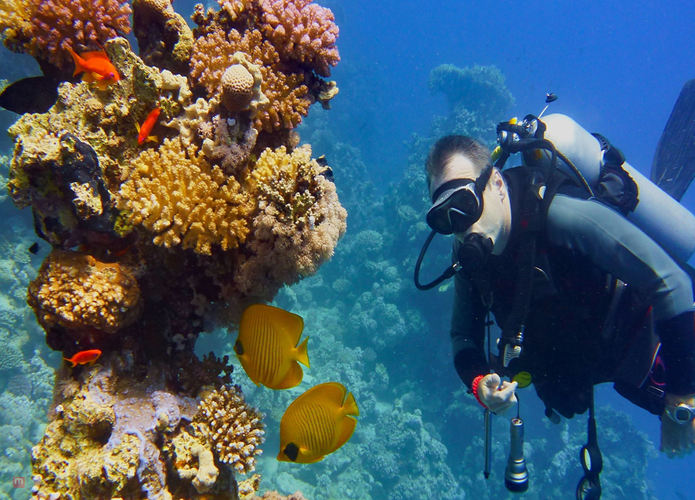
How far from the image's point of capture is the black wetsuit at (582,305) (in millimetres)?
2824

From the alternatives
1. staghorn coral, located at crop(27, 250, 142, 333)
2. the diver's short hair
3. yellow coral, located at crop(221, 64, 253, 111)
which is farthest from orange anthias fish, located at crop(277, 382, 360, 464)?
the diver's short hair

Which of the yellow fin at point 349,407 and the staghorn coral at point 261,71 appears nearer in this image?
the yellow fin at point 349,407

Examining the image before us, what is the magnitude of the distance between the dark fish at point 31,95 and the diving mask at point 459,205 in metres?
3.42

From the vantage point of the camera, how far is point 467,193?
2846 mm

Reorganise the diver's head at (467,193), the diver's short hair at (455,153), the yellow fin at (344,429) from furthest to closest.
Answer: the diver's short hair at (455,153), the diver's head at (467,193), the yellow fin at (344,429)

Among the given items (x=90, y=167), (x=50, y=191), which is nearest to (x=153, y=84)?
(x=90, y=167)

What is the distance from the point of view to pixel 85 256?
204cm

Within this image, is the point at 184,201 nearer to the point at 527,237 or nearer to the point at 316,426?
the point at 316,426

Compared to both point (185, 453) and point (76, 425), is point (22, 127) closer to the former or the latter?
point (76, 425)

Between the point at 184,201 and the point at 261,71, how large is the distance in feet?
3.74

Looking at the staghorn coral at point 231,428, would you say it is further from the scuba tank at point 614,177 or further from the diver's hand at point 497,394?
the scuba tank at point 614,177

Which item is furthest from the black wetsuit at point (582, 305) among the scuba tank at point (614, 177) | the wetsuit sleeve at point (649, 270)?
the scuba tank at point (614, 177)

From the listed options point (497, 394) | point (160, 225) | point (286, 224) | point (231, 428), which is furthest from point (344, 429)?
point (160, 225)

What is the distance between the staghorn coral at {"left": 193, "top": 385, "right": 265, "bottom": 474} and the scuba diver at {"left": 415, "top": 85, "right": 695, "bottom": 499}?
1.82 meters
